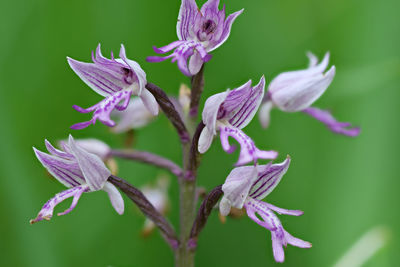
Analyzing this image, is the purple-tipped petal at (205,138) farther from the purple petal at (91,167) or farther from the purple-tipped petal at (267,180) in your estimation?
the purple petal at (91,167)

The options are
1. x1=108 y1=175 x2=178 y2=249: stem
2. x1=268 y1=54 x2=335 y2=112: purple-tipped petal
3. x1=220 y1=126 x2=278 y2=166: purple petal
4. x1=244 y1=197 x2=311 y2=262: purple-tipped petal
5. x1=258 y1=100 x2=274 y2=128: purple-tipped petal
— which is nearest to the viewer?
x1=220 y1=126 x2=278 y2=166: purple petal

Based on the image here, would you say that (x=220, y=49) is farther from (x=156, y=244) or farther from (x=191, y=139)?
(x=191, y=139)

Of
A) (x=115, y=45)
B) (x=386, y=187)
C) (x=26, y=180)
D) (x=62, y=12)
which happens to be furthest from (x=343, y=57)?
(x=26, y=180)

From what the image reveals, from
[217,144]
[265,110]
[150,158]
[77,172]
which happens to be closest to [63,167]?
[77,172]

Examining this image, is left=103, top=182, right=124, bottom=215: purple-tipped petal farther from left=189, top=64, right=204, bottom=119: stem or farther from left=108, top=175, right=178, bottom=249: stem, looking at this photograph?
left=189, top=64, right=204, bottom=119: stem

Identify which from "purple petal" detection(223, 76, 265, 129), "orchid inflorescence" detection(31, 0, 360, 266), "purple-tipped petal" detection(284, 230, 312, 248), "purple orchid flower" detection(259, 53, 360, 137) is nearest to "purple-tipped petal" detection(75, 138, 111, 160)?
"orchid inflorescence" detection(31, 0, 360, 266)

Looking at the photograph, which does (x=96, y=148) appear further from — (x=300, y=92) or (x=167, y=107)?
(x=300, y=92)

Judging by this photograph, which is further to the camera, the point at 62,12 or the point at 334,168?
the point at 62,12
